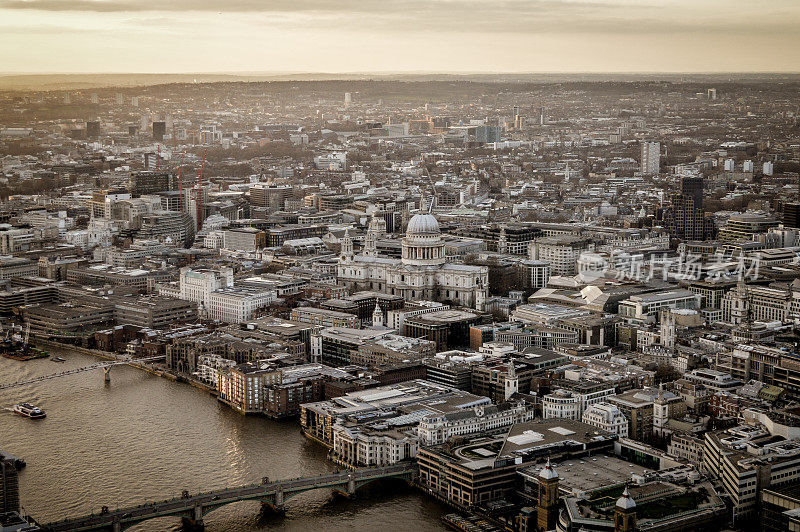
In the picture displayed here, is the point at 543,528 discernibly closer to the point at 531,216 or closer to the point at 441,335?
the point at 441,335

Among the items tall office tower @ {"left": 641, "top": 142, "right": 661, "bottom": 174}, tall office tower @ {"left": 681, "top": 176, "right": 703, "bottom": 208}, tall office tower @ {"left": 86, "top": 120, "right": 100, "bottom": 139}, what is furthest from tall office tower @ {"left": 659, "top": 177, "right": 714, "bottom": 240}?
tall office tower @ {"left": 86, "top": 120, "right": 100, "bottom": 139}

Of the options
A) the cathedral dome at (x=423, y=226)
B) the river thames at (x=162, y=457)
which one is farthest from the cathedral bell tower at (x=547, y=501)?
the cathedral dome at (x=423, y=226)

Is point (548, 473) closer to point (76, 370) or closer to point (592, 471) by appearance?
point (592, 471)

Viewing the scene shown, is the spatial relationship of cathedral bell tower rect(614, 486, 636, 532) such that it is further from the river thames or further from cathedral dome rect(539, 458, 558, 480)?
the river thames

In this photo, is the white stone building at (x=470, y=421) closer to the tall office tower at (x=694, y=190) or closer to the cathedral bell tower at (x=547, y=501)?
the cathedral bell tower at (x=547, y=501)

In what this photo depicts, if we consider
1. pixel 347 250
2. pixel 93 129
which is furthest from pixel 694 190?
pixel 93 129

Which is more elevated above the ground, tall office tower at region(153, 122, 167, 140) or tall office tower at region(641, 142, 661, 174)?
tall office tower at region(153, 122, 167, 140)
